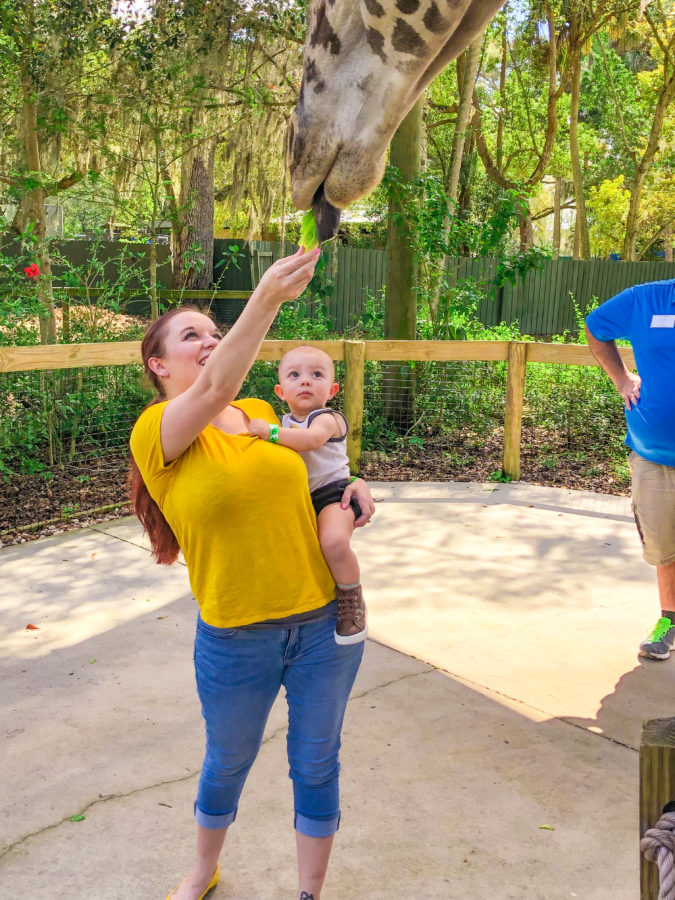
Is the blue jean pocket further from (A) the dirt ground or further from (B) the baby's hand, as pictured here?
(A) the dirt ground

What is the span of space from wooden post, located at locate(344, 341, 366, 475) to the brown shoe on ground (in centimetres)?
492

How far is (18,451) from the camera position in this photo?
6.08 metres

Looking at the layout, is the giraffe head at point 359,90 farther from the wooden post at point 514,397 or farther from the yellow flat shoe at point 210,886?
the wooden post at point 514,397

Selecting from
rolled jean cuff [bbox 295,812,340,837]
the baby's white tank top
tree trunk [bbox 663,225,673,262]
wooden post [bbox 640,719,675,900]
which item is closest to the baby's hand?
the baby's white tank top

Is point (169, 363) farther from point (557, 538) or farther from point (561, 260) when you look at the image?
point (561, 260)

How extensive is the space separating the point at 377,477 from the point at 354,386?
0.82 metres

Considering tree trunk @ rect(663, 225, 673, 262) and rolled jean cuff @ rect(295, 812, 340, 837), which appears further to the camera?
tree trunk @ rect(663, 225, 673, 262)

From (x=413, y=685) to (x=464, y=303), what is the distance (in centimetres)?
547

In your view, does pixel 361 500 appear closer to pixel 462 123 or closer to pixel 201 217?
pixel 462 123

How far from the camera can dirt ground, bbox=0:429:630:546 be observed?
19.4 feet

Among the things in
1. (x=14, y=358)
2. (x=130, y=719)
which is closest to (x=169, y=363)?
(x=130, y=719)

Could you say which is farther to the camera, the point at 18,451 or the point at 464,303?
the point at 464,303

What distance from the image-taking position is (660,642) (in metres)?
3.93

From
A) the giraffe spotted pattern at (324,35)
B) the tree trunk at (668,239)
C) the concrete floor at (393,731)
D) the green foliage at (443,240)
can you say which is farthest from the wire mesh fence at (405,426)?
the tree trunk at (668,239)
